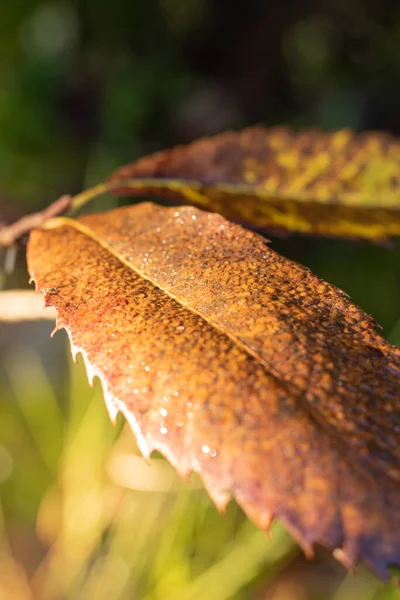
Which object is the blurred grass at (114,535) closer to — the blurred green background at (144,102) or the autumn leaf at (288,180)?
the blurred green background at (144,102)

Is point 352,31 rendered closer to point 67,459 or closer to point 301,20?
point 301,20

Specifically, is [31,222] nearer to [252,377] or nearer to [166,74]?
[252,377]

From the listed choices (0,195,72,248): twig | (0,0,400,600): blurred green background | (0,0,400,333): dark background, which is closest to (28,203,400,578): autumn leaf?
(0,195,72,248): twig

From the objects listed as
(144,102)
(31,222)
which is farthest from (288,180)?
(144,102)

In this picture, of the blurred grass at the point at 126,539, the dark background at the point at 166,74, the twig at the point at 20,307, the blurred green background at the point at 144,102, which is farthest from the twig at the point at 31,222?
the dark background at the point at 166,74

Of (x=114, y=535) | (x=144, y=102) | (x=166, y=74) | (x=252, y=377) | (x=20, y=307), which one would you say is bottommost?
(x=114, y=535)

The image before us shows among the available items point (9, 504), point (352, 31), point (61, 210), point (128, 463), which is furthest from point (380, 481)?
point (352, 31)
